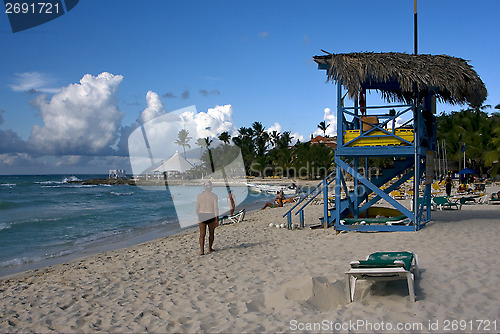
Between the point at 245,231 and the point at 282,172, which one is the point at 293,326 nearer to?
the point at 245,231

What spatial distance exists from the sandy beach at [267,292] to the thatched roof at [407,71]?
3407 mm

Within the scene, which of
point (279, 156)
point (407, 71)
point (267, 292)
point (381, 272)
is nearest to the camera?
point (381, 272)

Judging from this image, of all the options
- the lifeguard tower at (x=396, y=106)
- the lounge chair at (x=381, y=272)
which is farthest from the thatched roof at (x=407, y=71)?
the lounge chair at (x=381, y=272)

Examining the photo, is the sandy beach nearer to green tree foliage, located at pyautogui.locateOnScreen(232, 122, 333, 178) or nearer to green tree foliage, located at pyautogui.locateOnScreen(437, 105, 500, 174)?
green tree foliage, located at pyautogui.locateOnScreen(437, 105, 500, 174)

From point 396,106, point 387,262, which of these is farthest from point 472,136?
point 387,262

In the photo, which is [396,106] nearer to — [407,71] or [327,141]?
[407,71]

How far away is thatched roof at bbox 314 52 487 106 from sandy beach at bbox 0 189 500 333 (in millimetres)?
3407

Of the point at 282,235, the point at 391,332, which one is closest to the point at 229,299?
the point at 391,332

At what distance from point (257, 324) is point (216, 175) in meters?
81.1

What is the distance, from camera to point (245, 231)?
12484 millimetres

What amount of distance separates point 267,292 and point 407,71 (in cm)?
642

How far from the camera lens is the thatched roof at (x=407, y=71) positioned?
363 inches

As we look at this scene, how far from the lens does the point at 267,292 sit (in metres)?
5.38

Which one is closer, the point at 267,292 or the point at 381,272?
the point at 381,272
